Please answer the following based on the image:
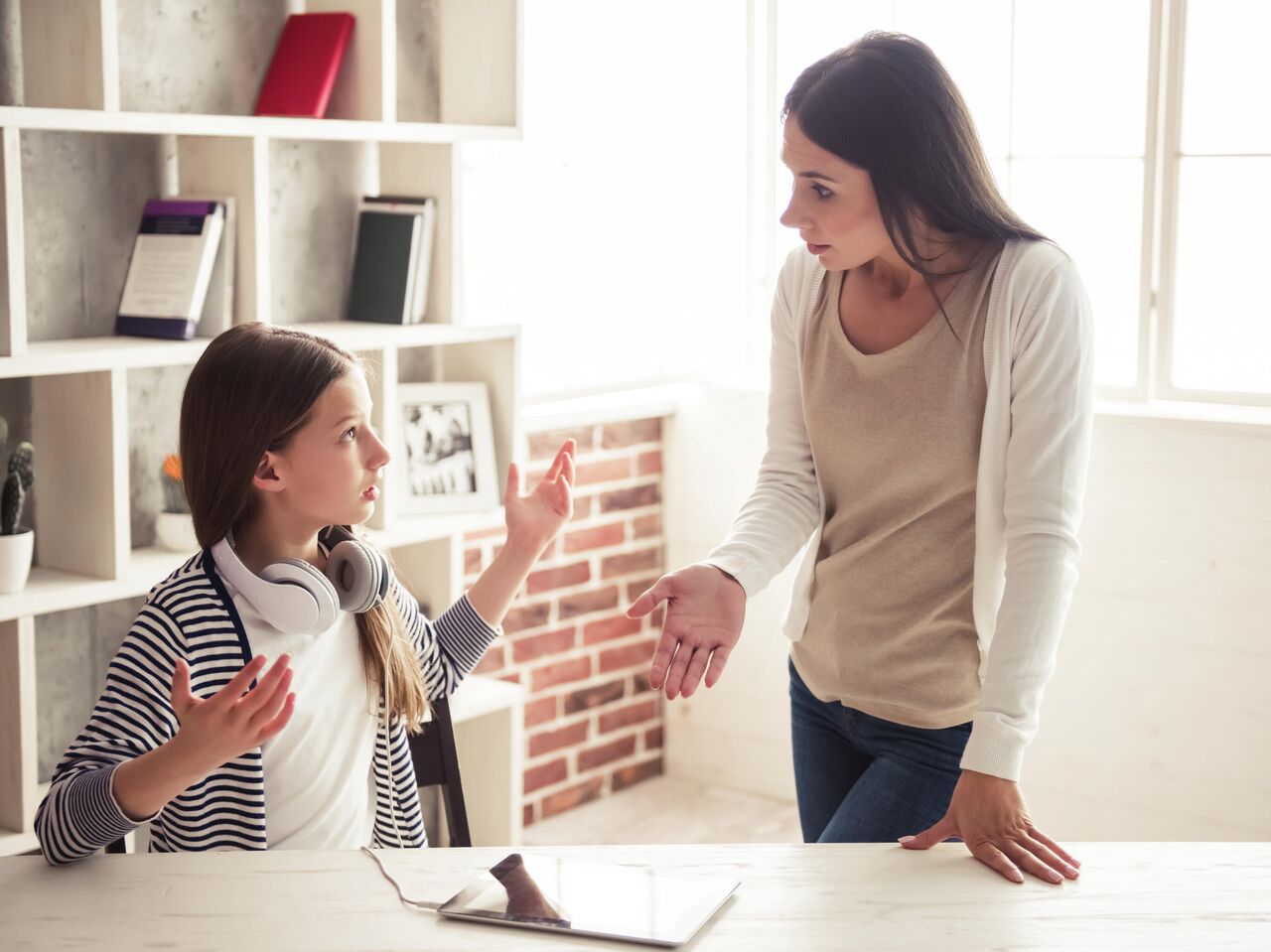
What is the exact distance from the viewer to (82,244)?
8.77ft

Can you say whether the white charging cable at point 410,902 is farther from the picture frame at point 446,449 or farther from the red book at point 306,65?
the red book at point 306,65

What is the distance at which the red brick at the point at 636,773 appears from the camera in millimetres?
4164

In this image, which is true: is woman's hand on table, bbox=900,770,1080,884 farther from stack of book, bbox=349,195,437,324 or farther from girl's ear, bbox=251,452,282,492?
stack of book, bbox=349,195,437,324

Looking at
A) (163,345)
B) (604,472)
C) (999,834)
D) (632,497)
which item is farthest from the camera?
(632,497)

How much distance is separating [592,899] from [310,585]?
0.56 metres

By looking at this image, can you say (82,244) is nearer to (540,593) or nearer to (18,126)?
(18,126)

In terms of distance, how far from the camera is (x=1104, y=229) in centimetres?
348

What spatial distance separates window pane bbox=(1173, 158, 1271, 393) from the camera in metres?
3.26

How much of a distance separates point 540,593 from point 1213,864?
2439 mm

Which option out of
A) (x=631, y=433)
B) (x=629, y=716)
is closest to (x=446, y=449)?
(x=631, y=433)

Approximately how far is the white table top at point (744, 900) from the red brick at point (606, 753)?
2.46m

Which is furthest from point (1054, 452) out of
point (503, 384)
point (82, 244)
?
point (82, 244)

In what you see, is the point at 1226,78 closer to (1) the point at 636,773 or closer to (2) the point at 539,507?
(2) the point at 539,507

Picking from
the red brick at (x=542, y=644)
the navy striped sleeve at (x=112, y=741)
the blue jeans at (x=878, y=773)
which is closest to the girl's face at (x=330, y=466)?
the navy striped sleeve at (x=112, y=741)
